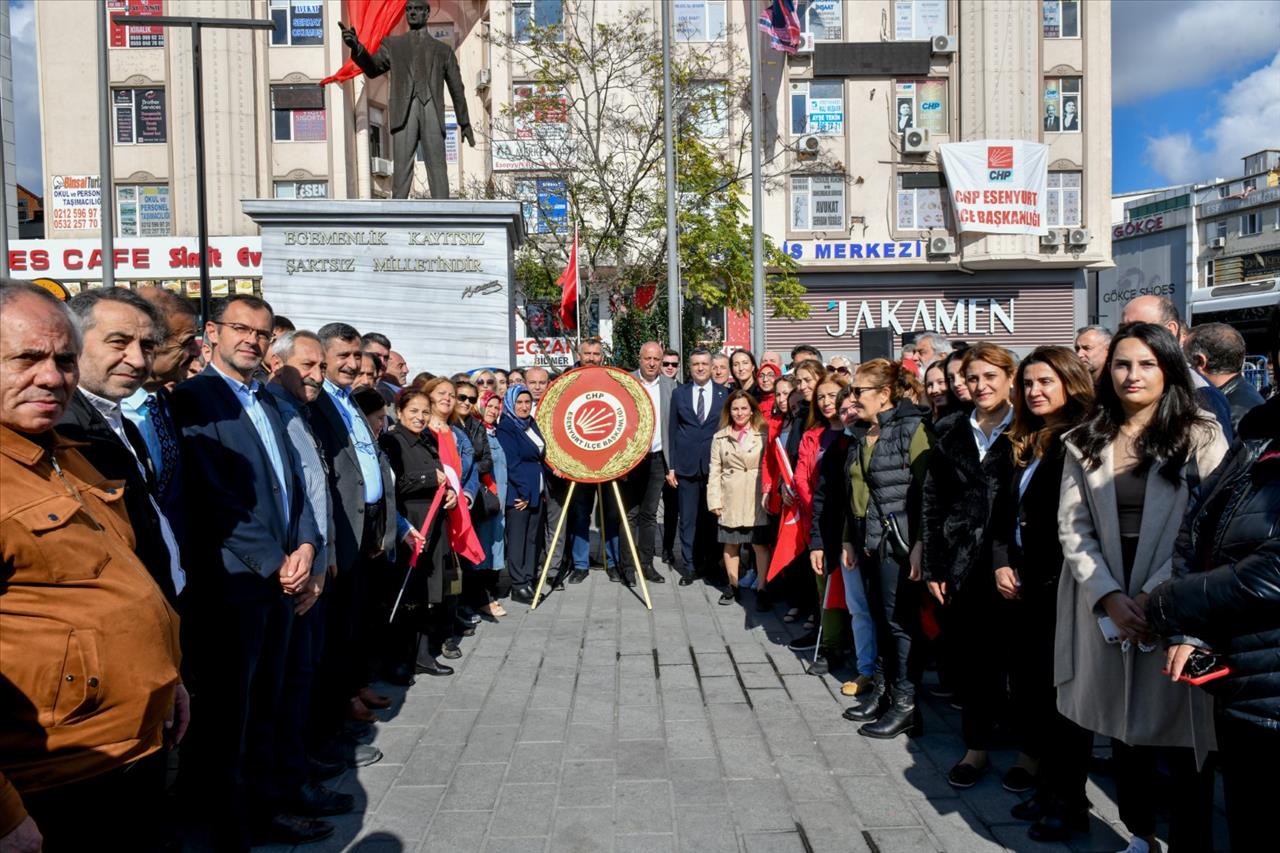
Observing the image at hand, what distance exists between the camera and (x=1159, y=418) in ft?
11.9

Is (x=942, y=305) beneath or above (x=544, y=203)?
beneath

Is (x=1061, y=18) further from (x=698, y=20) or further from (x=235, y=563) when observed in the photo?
(x=235, y=563)

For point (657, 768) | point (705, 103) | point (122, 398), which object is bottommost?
point (657, 768)

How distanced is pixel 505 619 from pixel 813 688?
3067mm

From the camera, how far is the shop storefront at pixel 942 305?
31328 mm

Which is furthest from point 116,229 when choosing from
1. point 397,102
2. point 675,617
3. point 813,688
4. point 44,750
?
point 44,750

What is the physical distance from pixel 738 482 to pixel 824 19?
25667 mm

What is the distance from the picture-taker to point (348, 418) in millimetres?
5457

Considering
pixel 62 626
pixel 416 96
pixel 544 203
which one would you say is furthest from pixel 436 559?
pixel 544 203

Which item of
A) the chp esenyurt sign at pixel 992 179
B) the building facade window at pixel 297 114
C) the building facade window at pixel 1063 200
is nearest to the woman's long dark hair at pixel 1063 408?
the chp esenyurt sign at pixel 992 179

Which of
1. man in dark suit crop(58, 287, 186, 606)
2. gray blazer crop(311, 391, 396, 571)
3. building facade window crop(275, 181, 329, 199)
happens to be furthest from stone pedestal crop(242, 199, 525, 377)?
building facade window crop(275, 181, 329, 199)

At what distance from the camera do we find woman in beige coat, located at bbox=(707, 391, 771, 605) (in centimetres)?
872

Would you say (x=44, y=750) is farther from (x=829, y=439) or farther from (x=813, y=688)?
(x=829, y=439)

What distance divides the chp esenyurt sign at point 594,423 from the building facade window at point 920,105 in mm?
24667
